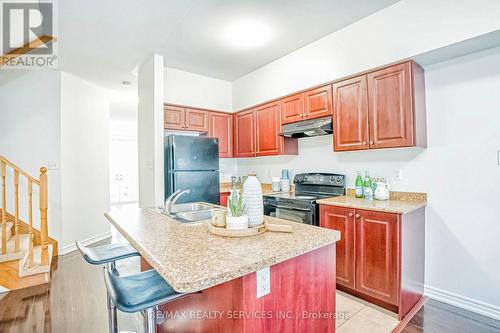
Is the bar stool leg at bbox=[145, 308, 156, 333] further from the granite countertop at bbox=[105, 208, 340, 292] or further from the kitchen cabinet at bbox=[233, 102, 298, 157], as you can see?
the kitchen cabinet at bbox=[233, 102, 298, 157]

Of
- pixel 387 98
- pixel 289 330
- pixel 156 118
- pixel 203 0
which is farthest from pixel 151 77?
pixel 289 330

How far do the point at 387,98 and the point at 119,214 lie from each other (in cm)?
252

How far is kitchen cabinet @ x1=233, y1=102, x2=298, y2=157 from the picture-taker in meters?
3.55

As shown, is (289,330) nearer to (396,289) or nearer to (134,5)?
(396,289)

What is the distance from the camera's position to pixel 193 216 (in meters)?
1.90

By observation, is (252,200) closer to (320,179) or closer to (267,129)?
(320,179)

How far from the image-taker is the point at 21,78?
147 inches

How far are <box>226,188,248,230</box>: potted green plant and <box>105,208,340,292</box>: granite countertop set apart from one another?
0.26 ft

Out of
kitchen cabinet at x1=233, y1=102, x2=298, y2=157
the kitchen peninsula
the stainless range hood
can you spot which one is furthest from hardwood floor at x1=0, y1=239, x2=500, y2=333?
kitchen cabinet at x1=233, y1=102, x2=298, y2=157

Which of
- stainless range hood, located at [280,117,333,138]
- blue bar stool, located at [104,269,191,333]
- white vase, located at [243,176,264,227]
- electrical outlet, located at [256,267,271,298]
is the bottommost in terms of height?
blue bar stool, located at [104,269,191,333]

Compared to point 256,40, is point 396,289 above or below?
below

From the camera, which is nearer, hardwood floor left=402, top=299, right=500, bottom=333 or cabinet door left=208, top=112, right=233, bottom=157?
hardwood floor left=402, top=299, right=500, bottom=333

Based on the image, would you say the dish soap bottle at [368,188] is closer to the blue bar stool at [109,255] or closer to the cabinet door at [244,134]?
the cabinet door at [244,134]
